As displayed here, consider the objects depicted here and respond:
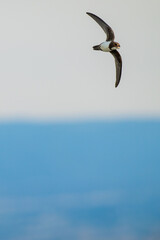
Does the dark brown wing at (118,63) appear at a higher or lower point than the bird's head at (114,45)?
higher

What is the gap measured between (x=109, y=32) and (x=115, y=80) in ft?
2.36

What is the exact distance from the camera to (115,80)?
4.85m

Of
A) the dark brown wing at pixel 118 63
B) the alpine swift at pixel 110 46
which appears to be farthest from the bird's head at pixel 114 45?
the dark brown wing at pixel 118 63

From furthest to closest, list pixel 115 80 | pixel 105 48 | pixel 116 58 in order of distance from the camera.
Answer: pixel 115 80 < pixel 116 58 < pixel 105 48

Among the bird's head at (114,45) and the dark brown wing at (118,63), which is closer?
the bird's head at (114,45)

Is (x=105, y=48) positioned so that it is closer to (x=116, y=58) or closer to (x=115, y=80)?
(x=116, y=58)

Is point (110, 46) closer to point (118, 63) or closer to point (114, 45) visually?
point (114, 45)

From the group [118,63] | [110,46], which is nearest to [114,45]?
[110,46]

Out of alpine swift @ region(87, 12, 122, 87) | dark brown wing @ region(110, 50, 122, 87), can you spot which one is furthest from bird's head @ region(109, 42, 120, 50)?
dark brown wing @ region(110, 50, 122, 87)

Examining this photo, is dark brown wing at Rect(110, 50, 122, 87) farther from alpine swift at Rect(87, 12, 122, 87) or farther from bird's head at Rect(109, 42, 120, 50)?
bird's head at Rect(109, 42, 120, 50)

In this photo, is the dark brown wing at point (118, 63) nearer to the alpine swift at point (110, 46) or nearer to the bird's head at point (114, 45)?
the alpine swift at point (110, 46)

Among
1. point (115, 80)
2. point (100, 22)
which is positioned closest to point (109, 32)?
point (100, 22)

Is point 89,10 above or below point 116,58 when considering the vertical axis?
above

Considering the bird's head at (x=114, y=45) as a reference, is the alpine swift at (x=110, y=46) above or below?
above
